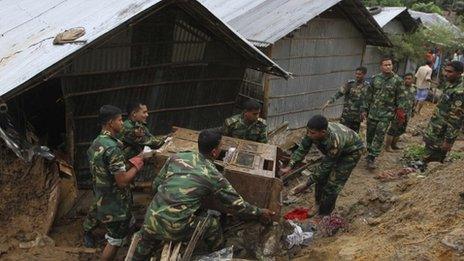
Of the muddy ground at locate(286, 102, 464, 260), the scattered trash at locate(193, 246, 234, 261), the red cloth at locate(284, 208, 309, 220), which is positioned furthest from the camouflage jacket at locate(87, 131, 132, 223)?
the red cloth at locate(284, 208, 309, 220)

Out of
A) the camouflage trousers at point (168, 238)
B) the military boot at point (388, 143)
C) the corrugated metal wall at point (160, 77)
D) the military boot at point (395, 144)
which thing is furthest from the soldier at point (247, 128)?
the military boot at point (395, 144)

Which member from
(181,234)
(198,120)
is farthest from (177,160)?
(198,120)

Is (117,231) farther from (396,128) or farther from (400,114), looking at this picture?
(396,128)

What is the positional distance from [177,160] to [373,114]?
5847 millimetres

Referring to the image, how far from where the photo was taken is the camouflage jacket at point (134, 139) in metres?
5.83

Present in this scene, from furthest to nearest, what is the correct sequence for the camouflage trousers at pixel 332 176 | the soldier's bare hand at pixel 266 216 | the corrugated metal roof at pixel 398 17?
the corrugated metal roof at pixel 398 17, the camouflage trousers at pixel 332 176, the soldier's bare hand at pixel 266 216

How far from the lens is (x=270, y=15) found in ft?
37.0

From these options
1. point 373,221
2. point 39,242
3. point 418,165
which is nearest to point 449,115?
point 418,165

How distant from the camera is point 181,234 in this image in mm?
4281

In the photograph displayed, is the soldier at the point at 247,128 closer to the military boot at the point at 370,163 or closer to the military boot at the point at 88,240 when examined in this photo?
the military boot at the point at 88,240

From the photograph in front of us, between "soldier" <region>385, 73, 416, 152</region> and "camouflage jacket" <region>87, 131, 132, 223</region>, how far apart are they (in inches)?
239

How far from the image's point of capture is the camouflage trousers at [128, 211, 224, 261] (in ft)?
14.2

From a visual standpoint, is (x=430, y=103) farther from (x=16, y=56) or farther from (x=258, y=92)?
(x=16, y=56)

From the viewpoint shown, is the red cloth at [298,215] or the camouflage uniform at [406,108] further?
the camouflage uniform at [406,108]
